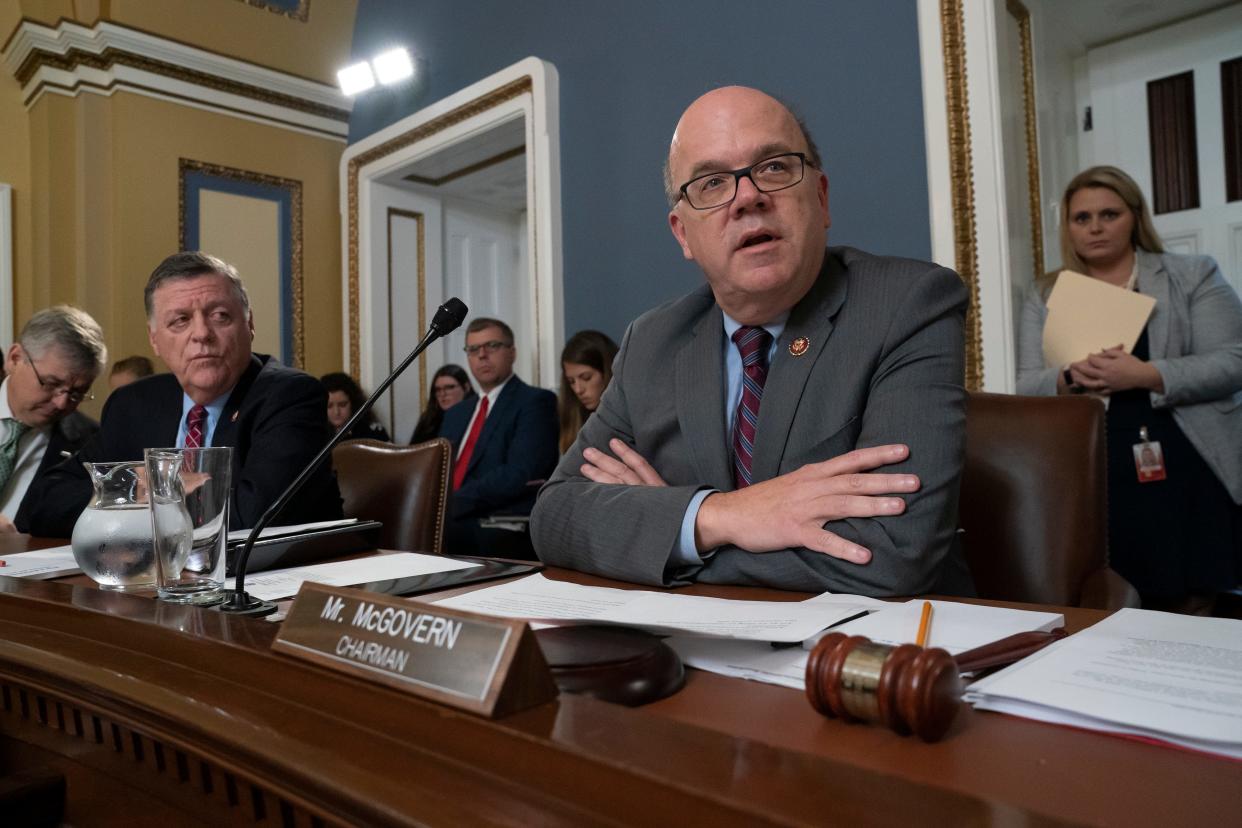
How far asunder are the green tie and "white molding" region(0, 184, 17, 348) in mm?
2668

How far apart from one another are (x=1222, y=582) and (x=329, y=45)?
5113 mm

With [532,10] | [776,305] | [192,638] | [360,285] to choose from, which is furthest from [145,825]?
[360,285]

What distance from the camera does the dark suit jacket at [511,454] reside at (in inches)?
142

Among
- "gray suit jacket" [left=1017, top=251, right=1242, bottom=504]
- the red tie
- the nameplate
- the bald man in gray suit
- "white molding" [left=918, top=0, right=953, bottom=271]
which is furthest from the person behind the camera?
the red tie

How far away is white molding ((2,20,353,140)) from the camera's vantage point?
14.9ft

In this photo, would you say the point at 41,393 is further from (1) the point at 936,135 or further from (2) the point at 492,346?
(1) the point at 936,135

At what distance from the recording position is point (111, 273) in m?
4.59

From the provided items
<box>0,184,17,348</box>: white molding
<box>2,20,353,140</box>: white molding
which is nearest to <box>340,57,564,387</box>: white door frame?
<box>2,20,353,140</box>: white molding

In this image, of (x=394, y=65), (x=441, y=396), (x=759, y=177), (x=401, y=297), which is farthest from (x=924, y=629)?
(x=401, y=297)

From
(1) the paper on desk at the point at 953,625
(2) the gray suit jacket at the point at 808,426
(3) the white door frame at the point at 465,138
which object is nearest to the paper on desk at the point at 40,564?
(2) the gray suit jacket at the point at 808,426

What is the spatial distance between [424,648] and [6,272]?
5.30 meters

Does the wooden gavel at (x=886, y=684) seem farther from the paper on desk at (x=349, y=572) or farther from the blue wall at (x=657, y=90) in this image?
the blue wall at (x=657, y=90)

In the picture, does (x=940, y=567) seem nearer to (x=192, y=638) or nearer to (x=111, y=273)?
(x=192, y=638)

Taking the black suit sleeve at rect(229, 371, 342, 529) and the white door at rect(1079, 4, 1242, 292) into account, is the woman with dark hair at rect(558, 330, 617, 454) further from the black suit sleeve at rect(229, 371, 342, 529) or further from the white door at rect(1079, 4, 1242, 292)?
the white door at rect(1079, 4, 1242, 292)
